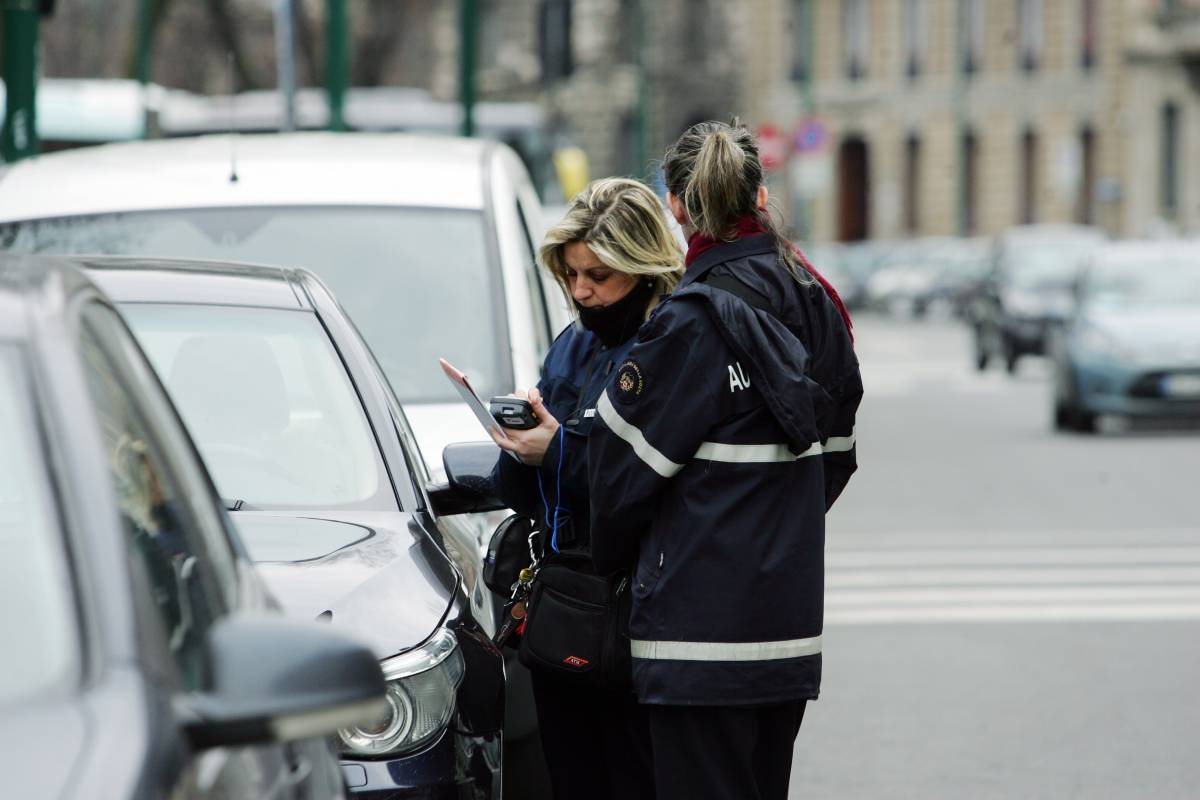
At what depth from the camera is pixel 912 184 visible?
244 feet

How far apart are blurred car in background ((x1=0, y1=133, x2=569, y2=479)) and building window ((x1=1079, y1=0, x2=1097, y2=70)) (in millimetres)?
62758

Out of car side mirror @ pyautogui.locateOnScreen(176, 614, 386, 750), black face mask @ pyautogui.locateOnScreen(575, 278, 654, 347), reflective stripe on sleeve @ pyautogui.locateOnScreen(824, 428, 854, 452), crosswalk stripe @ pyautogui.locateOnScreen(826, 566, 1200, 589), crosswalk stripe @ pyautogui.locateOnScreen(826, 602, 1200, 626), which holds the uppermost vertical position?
black face mask @ pyautogui.locateOnScreen(575, 278, 654, 347)

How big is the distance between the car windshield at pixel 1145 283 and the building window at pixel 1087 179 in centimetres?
4779

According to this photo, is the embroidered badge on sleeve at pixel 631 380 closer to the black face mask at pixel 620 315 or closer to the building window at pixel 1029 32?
the black face mask at pixel 620 315

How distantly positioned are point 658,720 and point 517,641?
65 centimetres

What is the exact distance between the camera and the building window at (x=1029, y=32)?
69500mm

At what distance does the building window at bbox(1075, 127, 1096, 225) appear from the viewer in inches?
2692

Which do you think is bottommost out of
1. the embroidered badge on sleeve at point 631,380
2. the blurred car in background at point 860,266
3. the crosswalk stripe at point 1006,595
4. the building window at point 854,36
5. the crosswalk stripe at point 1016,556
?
the blurred car in background at point 860,266

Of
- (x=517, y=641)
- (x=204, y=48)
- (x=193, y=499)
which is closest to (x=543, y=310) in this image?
(x=517, y=641)

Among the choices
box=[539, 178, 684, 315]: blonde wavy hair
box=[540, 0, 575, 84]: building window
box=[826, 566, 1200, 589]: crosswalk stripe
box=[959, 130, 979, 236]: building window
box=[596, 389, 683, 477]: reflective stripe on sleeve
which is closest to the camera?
box=[596, 389, 683, 477]: reflective stripe on sleeve

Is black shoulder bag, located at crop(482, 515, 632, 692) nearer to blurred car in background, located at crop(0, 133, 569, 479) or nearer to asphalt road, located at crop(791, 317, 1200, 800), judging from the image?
blurred car in background, located at crop(0, 133, 569, 479)

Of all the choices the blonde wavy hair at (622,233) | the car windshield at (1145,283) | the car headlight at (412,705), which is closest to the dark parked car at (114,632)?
the car headlight at (412,705)

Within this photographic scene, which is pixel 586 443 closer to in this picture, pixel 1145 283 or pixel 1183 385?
pixel 1183 385

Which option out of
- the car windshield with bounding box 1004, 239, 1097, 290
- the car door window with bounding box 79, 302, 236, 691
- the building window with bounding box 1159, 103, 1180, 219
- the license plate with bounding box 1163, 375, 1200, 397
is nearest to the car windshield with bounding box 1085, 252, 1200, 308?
the license plate with bounding box 1163, 375, 1200, 397
